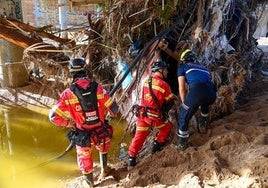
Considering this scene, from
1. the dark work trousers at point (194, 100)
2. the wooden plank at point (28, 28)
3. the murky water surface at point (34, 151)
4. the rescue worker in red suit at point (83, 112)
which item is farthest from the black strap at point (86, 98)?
the wooden plank at point (28, 28)

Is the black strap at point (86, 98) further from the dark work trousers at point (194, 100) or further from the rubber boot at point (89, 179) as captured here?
the dark work trousers at point (194, 100)

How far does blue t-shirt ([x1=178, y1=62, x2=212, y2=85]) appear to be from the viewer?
4.58m

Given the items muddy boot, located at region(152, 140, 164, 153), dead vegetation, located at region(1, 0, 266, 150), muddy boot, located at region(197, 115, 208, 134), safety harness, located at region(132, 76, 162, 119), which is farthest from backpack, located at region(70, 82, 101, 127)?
muddy boot, located at region(197, 115, 208, 134)

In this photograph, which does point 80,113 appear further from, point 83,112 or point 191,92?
point 191,92

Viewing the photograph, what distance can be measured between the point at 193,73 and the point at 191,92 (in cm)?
27

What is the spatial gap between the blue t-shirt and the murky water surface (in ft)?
6.40

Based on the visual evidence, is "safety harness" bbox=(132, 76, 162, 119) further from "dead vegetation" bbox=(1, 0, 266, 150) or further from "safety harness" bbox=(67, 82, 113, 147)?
"dead vegetation" bbox=(1, 0, 266, 150)

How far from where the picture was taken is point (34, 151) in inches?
243

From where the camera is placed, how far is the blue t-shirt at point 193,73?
15.0 feet

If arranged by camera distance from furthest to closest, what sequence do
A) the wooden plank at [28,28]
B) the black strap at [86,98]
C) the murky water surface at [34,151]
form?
the wooden plank at [28,28]
the murky water surface at [34,151]
the black strap at [86,98]

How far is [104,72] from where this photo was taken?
6891mm

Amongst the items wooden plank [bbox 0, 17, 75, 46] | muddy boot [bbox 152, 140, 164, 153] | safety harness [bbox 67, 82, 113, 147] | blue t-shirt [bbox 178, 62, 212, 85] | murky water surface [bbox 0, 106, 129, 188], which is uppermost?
wooden plank [bbox 0, 17, 75, 46]

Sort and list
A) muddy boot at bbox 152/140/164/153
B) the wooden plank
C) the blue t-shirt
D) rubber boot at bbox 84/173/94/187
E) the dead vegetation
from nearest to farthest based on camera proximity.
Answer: rubber boot at bbox 84/173/94/187 → the blue t-shirt → muddy boot at bbox 152/140/164/153 → the dead vegetation → the wooden plank

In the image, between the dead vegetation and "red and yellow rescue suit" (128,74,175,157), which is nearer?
"red and yellow rescue suit" (128,74,175,157)
